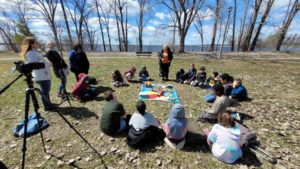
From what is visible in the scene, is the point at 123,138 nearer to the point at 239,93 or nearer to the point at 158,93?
the point at 158,93

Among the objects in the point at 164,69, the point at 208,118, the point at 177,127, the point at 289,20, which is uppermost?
the point at 289,20

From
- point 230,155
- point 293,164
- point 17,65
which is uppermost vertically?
point 17,65

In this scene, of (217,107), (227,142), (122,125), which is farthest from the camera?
(217,107)

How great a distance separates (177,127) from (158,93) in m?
3.14

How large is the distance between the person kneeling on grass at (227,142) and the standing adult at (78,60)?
5461 mm

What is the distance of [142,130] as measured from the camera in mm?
3195

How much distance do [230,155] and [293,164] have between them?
47.0 inches

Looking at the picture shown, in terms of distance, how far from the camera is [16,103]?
17.7 feet

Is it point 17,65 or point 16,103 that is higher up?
point 17,65

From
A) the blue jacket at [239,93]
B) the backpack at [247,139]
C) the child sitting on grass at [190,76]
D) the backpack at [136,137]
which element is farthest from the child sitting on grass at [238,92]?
the backpack at [136,137]

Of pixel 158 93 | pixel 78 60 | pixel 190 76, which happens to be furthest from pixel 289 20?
pixel 78 60

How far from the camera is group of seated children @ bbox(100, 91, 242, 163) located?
2816mm

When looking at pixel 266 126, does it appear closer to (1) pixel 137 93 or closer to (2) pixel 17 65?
(1) pixel 137 93

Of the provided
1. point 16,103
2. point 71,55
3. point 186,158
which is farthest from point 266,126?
point 16,103
